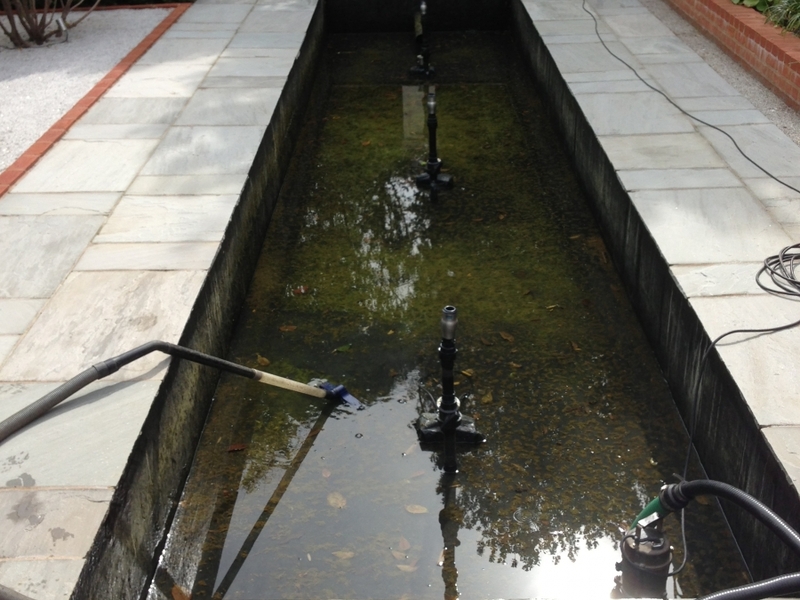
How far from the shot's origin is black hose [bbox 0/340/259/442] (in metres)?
3.66

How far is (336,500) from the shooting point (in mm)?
4305

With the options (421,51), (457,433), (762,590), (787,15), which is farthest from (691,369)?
(421,51)

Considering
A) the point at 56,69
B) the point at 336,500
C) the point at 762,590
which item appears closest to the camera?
the point at 762,590

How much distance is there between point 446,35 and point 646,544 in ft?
33.3

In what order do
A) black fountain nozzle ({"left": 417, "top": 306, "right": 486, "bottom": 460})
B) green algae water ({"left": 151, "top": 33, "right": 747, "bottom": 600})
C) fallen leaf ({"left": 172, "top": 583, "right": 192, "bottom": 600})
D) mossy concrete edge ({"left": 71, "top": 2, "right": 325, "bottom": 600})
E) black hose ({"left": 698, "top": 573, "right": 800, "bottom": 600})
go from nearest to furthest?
black hose ({"left": 698, "top": 573, "right": 800, "bottom": 600}) < mossy concrete edge ({"left": 71, "top": 2, "right": 325, "bottom": 600}) < fallen leaf ({"left": 172, "top": 583, "right": 192, "bottom": 600}) < green algae water ({"left": 151, "top": 33, "right": 747, "bottom": 600}) < black fountain nozzle ({"left": 417, "top": 306, "right": 486, "bottom": 460})

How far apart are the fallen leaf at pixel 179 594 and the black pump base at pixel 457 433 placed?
57.2 inches

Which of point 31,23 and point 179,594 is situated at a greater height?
point 31,23

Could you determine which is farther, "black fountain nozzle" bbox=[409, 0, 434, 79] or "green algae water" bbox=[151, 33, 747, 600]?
"black fountain nozzle" bbox=[409, 0, 434, 79]

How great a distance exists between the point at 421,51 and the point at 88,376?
798 centimetres

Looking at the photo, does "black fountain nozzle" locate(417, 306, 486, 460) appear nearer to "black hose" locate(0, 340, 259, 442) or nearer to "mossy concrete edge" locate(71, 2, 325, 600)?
"black hose" locate(0, 340, 259, 442)

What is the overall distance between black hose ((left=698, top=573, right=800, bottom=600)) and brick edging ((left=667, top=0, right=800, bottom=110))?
5.77 meters

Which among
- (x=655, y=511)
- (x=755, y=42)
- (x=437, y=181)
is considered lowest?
(x=437, y=181)

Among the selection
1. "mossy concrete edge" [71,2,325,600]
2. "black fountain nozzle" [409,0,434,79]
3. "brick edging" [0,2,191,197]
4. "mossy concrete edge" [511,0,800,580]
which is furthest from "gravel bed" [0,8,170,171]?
"mossy concrete edge" [511,0,800,580]

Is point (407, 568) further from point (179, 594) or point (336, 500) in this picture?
point (179, 594)
